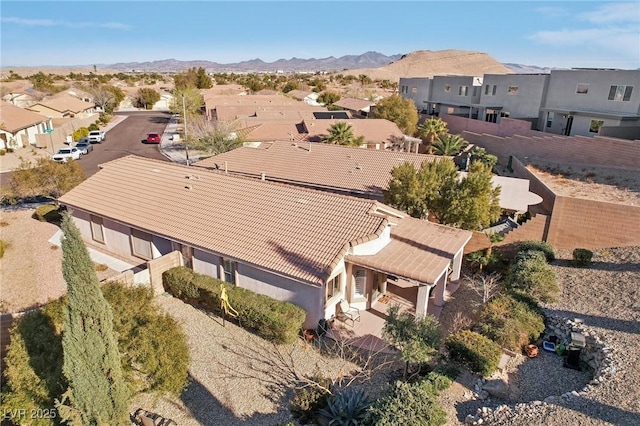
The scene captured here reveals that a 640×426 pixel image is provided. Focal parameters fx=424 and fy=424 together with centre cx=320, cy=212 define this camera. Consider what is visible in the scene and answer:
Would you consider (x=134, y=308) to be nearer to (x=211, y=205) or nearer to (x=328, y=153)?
(x=211, y=205)

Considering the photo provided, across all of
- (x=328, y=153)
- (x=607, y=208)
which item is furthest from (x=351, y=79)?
(x=607, y=208)

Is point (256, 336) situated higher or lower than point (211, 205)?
lower

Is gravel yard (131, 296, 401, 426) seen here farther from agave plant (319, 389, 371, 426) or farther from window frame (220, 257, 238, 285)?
window frame (220, 257, 238, 285)

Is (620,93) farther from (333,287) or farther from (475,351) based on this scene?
(333,287)

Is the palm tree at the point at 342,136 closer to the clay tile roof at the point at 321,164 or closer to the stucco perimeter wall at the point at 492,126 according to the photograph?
the clay tile roof at the point at 321,164

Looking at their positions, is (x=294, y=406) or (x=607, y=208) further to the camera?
(x=607, y=208)
